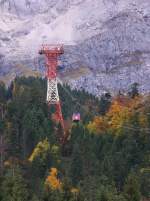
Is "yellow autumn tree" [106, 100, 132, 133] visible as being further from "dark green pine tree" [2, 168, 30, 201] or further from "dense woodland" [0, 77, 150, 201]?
"dark green pine tree" [2, 168, 30, 201]

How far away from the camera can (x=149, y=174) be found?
2238 inches

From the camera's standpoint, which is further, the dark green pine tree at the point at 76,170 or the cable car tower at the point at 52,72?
the cable car tower at the point at 52,72

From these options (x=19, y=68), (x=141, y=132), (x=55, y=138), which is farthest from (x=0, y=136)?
(x=19, y=68)

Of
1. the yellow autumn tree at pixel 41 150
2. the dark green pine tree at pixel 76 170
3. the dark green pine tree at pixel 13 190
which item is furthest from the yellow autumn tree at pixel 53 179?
the dark green pine tree at pixel 13 190

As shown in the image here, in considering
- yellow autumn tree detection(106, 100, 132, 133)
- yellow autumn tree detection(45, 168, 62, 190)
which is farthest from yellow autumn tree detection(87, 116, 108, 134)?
yellow autumn tree detection(45, 168, 62, 190)

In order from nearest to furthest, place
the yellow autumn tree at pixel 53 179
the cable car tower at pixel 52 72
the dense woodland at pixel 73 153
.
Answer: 1. the dense woodland at pixel 73 153
2. the yellow autumn tree at pixel 53 179
3. the cable car tower at pixel 52 72

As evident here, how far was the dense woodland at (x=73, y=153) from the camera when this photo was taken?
174ft

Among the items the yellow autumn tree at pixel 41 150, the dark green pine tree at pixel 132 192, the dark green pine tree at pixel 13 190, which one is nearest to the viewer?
the dark green pine tree at pixel 132 192

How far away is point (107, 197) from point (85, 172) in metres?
16.6

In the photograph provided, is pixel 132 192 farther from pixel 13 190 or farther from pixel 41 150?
pixel 41 150

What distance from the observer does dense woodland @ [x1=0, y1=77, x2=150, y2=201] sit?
5298 cm

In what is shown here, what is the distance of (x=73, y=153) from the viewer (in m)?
67.9

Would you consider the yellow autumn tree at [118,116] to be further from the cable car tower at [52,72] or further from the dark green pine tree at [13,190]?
the dark green pine tree at [13,190]

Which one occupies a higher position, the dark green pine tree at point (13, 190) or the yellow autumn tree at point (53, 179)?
the dark green pine tree at point (13, 190)
